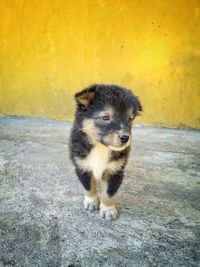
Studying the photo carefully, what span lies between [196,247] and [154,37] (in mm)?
4764

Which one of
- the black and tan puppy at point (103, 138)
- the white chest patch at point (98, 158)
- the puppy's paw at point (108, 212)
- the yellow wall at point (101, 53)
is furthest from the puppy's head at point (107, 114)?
the yellow wall at point (101, 53)

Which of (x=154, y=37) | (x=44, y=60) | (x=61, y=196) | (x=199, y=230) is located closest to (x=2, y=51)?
(x=44, y=60)

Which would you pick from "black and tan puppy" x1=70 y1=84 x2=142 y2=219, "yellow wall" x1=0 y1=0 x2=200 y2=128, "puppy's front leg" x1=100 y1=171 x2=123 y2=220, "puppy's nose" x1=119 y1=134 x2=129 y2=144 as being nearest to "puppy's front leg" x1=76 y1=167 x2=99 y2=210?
"black and tan puppy" x1=70 y1=84 x2=142 y2=219

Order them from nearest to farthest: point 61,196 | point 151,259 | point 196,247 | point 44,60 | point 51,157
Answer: point 151,259 → point 196,247 → point 61,196 → point 51,157 → point 44,60

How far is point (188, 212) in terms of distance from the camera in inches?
117

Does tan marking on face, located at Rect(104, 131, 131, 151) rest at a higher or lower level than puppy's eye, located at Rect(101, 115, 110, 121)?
lower

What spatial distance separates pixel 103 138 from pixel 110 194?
1.91 feet

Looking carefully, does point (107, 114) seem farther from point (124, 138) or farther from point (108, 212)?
point (108, 212)

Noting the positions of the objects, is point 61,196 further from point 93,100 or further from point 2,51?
point 2,51

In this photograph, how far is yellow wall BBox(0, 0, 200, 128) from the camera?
621cm

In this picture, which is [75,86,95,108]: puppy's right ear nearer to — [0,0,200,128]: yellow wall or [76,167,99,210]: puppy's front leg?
[76,167,99,210]: puppy's front leg

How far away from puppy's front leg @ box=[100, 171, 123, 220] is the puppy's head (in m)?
0.37

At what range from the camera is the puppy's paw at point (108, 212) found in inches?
112

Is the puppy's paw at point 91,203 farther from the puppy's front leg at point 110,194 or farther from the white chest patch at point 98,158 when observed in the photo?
the white chest patch at point 98,158
